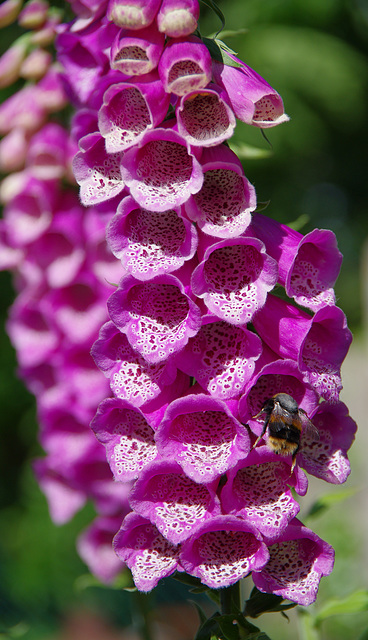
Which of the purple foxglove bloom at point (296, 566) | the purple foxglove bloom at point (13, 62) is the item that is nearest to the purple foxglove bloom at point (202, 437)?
the purple foxglove bloom at point (296, 566)

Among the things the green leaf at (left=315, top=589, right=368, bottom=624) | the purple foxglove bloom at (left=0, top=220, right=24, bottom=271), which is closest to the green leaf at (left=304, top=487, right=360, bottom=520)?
the green leaf at (left=315, top=589, right=368, bottom=624)

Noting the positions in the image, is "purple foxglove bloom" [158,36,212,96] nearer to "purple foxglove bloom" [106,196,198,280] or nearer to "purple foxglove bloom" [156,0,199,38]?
"purple foxglove bloom" [156,0,199,38]

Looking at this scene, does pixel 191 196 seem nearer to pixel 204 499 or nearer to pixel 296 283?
pixel 296 283

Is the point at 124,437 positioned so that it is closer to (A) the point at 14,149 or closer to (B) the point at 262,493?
(B) the point at 262,493

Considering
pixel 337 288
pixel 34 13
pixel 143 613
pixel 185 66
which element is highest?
pixel 185 66

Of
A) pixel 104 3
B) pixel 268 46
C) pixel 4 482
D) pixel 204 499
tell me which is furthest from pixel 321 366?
pixel 268 46

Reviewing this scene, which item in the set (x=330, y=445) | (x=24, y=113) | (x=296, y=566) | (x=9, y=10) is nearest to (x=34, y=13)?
(x=9, y=10)

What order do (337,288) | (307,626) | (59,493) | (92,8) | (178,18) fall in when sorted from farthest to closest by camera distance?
1. (337,288)
2. (59,493)
3. (307,626)
4. (92,8)
5. (178,18)
